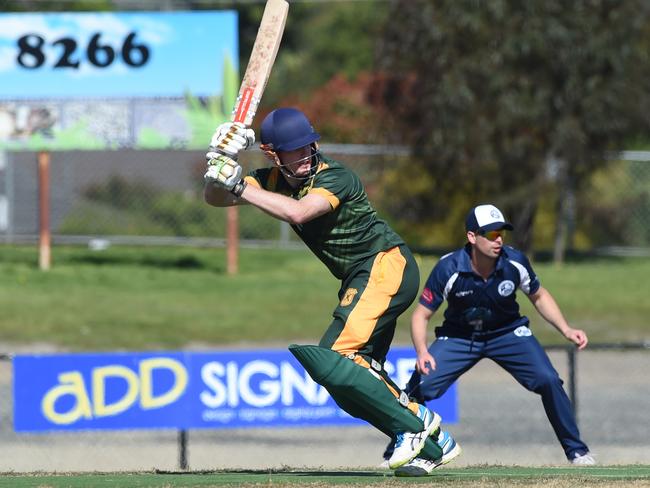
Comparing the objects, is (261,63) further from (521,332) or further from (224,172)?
(521,332)

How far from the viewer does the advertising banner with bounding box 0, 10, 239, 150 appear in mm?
19078

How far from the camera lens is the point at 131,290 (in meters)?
18.7

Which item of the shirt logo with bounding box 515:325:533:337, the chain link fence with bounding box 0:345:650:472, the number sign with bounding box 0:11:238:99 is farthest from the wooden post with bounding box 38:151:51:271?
the shirt logo with bounding box 515:325:533:337

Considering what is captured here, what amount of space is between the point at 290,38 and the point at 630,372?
A: 31143 mm

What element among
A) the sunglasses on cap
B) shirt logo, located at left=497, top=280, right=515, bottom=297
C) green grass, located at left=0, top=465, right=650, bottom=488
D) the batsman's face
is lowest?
green grass, located at left=0, top=465, right=650, bottom=488

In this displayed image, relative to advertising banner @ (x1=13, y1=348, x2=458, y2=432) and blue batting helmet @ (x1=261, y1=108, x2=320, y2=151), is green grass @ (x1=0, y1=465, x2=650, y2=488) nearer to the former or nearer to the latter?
blue batting helmet @ (x1=261, y1=108, x2=320, y2=151)

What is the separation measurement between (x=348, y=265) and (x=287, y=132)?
85 cm

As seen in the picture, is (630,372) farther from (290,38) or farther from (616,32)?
(290,38)

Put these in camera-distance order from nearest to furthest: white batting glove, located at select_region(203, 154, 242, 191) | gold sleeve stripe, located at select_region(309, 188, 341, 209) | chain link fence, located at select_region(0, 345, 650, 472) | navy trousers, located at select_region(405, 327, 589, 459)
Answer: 1. white batting glove, located at select_region(203, 154, 242, 191)
2. gold sleeve stripe, located at select_region(309, 188, 341, 209)
3. navy trousers, located at select_region(405, 327, 589, 459)
4. chain link fence, located at select_region(0, 345, 650, 472)

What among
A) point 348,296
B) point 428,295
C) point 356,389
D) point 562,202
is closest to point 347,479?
point 356,389

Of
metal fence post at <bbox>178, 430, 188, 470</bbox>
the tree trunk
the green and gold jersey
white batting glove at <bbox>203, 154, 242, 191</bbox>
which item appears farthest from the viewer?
the tree trunk

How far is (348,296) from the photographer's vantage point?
7094 mm

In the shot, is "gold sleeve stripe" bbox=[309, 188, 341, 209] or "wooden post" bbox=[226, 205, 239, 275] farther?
"wooden post" bbox=[226, 205, 239, 275]

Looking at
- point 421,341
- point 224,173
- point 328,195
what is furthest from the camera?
point 421,341
